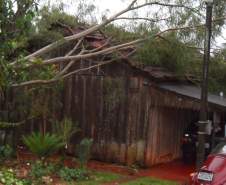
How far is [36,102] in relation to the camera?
1930 centimetres

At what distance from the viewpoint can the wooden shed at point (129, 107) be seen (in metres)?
18.4

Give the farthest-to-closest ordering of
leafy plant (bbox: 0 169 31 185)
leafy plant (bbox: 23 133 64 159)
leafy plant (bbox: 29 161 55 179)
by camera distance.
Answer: leafy plant (bbox: 23 133 64 159), leafy plant (bbox: 29 161 55 179), leafy plant (bbox: 0 169 31 185)

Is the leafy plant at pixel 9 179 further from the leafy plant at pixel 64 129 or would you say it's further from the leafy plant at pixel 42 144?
the leafy plant at pixel 64 129

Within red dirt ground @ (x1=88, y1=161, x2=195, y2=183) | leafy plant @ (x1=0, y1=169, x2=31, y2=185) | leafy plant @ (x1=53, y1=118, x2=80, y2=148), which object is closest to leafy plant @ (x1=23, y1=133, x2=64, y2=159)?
leafy plant @ (x1=53, y1=118, x2=80, y2=148)

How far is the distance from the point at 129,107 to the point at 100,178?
3.32m

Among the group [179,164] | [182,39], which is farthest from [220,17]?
[179,164]

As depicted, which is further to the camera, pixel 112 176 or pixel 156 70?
pixel 156 70

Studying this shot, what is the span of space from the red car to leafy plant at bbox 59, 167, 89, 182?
5.37 meters

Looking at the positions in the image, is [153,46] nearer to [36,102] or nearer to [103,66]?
[103,66]

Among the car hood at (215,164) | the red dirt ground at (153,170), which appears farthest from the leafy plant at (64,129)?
the car hood at (215,164)

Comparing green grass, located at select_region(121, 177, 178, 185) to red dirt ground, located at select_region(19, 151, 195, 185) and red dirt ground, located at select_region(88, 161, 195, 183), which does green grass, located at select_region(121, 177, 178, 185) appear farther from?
red dirt ground, located at select_region(88, 161, 195, 183)

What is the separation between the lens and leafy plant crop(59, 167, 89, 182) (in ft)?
51.0

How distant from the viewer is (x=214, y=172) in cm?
1027

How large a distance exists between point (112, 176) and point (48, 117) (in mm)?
4410
